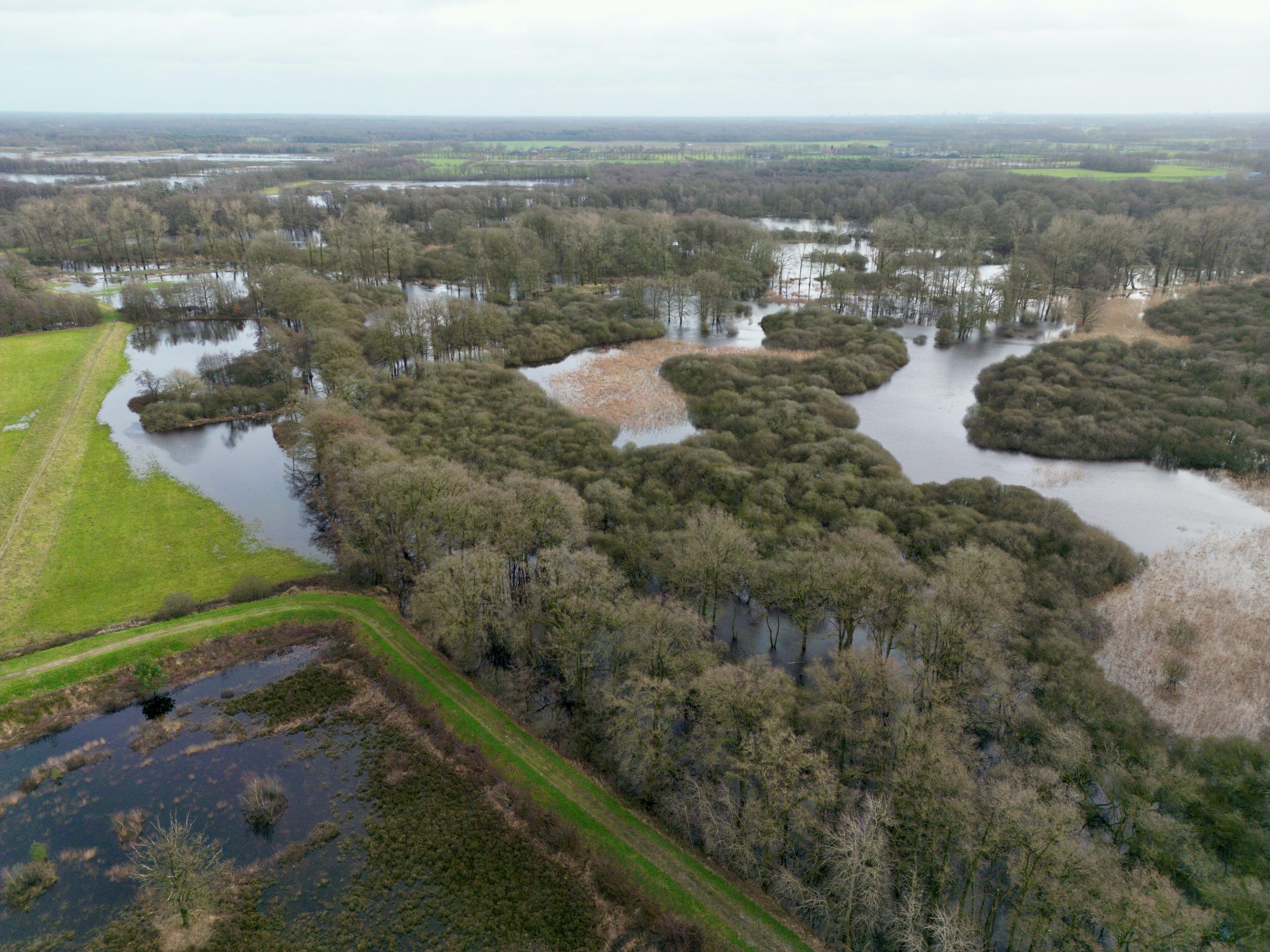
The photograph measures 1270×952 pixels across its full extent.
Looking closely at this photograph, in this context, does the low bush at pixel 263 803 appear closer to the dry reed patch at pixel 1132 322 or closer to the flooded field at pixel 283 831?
the flooded field at pixel 283 831

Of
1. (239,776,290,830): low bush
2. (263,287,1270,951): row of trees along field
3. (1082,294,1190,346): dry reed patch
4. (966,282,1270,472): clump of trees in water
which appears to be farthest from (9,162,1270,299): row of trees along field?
(239,776,290,830): low bush

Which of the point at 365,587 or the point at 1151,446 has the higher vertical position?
the point at 1151,446

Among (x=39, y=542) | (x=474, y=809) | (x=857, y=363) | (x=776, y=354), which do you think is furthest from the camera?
(x=776, y=354)

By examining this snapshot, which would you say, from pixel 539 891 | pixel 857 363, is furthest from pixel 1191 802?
pixel 857 363

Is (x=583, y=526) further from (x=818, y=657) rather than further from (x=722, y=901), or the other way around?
(x=722, y=901)

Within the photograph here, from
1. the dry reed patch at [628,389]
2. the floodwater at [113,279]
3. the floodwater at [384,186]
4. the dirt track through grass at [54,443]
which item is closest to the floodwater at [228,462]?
the dirt track through grass at [54,443]
